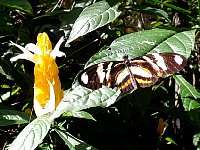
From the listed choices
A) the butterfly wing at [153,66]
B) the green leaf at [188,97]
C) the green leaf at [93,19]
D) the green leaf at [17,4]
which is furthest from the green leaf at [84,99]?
the green leaf at [17,4]

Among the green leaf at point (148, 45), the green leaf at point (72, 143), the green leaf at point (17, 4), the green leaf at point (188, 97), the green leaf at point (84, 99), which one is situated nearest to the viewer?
the green leaf at point (84, 99)

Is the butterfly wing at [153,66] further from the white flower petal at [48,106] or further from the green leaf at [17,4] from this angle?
the green leaf at [17,4]

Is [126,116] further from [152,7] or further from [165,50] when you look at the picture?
[165,50]

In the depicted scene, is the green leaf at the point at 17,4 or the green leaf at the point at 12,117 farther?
the green leaf at the point at 17,4

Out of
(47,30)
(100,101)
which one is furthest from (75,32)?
(47,30)

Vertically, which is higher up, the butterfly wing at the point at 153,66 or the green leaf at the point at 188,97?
the butterfly wing at the point at 153,66

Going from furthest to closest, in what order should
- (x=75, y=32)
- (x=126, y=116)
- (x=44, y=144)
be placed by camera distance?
(x=126, y=116), (x=44, y=144), (x=75, y=32)

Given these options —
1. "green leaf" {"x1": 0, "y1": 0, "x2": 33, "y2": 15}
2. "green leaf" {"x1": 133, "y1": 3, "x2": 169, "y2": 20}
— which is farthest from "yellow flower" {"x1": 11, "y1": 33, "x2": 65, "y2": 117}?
"green leaf" {"x1": 133, "y1": 3, "x2": 169, "y2": 20}

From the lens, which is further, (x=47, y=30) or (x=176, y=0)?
(x=176, y=0)

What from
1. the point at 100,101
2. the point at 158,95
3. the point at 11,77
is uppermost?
the point at 100,101
